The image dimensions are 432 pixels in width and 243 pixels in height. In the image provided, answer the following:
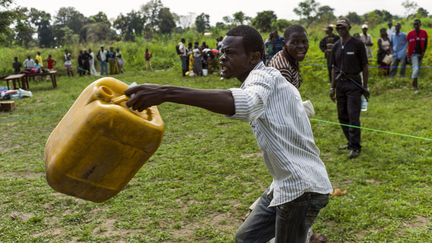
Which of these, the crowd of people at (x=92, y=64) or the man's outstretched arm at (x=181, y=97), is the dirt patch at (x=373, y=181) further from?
the crowd of people at (x=92, y=64)

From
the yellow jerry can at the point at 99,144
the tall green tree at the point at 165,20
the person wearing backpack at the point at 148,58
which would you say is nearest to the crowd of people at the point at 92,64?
the person wearing backpack at the point at 148,58

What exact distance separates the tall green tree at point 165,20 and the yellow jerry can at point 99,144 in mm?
44391

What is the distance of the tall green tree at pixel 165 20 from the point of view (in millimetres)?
45469

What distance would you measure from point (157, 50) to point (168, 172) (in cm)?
1932

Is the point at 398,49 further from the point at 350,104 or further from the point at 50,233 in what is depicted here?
the point at 50,233

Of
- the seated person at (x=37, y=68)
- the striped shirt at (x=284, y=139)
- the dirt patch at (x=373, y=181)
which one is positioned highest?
the striped shirt at (x=284, y=139)

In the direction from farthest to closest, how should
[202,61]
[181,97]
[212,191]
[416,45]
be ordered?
1. [202,61]
2. [416,45]
3. [212,191]
4. [181,97]

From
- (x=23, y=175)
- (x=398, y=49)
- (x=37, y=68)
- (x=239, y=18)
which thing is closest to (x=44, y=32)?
(x=239, y=18)

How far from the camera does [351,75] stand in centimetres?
550

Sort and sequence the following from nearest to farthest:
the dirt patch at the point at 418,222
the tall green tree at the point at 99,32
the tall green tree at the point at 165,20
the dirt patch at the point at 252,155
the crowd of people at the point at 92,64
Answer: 1. the dirt patch at the point at 418,222
2. the dirt patch at the point at 252,155
3. the crowd of people at the point at 92,64
4. the tall green tree at the point at 165,20
5. the tall green tree at the point at 99,32

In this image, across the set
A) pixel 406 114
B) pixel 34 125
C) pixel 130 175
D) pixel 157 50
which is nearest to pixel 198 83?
pixel 34 125

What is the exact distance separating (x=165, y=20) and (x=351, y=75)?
41857 millimetres

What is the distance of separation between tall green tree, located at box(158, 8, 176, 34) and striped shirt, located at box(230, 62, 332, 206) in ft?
146

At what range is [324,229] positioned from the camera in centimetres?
370
